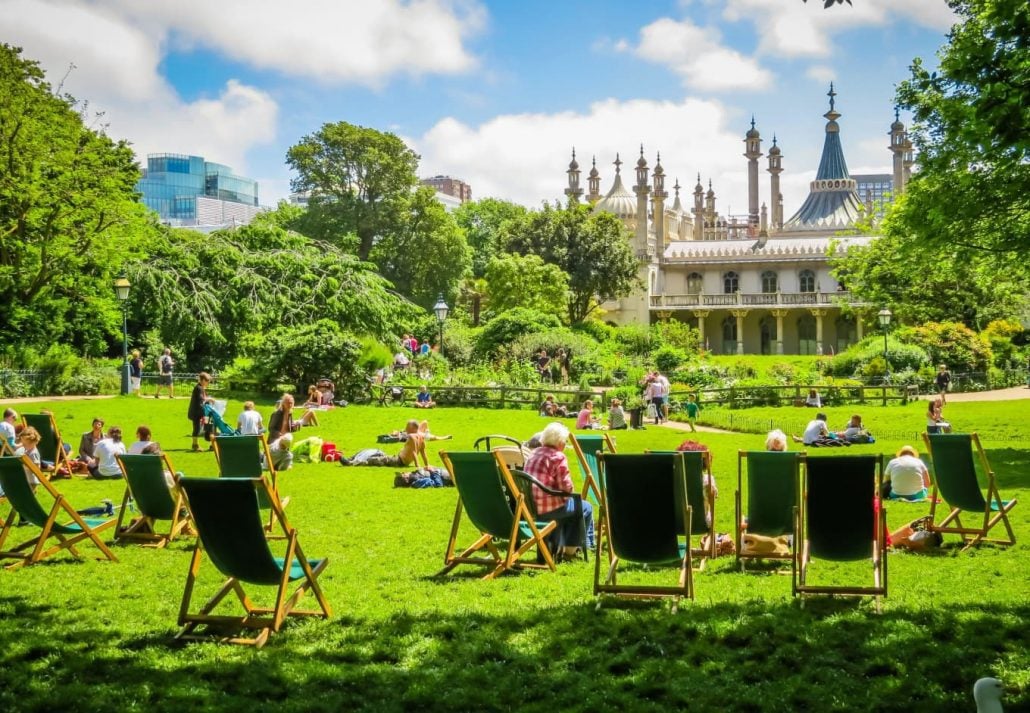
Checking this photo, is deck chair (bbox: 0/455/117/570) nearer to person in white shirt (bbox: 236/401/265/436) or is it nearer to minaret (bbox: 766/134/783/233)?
person in white shirt (bbox: 236/401/265/436)

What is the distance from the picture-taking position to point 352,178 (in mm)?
52344

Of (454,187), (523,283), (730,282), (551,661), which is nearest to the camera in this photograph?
(551,661)

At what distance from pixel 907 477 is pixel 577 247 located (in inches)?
1755

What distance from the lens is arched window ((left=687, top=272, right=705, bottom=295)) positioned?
209 feet

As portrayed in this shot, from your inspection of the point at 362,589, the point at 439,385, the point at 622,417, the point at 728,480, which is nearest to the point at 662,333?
the point at 439,385

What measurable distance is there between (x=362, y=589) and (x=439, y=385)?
21306mm

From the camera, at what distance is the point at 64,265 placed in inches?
1221

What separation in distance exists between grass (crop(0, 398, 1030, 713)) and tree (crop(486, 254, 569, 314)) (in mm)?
40802

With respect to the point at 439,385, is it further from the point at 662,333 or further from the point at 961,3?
the point at 662,333

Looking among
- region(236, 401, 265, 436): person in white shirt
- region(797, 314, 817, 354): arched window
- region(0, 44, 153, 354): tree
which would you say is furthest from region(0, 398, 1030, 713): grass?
region(797, 314, 817, 354): arched window

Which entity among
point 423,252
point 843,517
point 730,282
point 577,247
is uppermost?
point 577,247

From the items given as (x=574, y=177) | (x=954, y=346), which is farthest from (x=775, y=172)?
(x=954, y=346)

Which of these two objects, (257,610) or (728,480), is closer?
(257,610)

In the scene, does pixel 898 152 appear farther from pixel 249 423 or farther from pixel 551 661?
pixel 551 661
